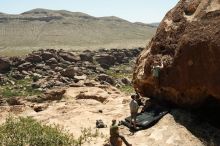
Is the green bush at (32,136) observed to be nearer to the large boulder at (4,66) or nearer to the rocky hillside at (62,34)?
the large boulder at (4,66)

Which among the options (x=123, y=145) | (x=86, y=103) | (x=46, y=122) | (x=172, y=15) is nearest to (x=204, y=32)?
(x=172, y=15)

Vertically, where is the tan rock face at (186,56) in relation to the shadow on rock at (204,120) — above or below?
above

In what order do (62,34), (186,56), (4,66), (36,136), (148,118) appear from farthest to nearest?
1. (62,34)
2. (4,66)
3. (148,118)
4. (186,56)
5. (36,136)

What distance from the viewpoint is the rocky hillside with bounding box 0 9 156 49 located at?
106250 millimetres

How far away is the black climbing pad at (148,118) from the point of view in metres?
16.2

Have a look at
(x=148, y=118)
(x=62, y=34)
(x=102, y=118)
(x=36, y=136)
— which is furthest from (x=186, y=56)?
(x=62, y=34)

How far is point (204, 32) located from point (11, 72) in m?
33.2

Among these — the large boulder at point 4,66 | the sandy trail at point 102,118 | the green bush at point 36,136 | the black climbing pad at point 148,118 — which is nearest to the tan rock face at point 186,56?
the black climbing pad at point 148,118

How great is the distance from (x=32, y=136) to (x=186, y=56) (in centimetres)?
689

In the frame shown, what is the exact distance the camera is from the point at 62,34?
4818 inches

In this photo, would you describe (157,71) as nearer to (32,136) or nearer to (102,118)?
(102,118)

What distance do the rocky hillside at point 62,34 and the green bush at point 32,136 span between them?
80.8 meters

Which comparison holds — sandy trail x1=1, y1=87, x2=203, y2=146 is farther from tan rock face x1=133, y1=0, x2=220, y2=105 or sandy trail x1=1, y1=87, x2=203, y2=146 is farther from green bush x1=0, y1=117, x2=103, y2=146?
tan rock face x1=133, y1=0, x2=220, y2=105

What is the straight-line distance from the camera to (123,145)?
48.5 feet
